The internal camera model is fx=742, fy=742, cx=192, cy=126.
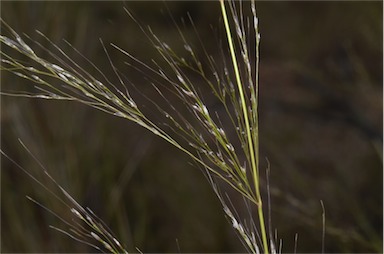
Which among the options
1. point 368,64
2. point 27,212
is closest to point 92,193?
point 27,212

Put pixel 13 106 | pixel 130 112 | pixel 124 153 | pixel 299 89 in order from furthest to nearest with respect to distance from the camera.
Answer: pixel 299 89
pixel 124 153
pixel 13 106
pixel 130 112

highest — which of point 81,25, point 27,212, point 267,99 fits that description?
point 81,25

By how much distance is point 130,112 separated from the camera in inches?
21.3

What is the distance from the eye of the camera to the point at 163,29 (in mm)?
3197

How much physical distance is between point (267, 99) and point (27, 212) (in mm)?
1089

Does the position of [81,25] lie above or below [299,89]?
above

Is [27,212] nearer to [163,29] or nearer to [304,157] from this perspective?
[304,157]

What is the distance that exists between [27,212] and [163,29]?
4.65ft

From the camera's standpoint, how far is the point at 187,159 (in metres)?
2.70

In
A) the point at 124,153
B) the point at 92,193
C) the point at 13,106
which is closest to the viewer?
the point at 13,106

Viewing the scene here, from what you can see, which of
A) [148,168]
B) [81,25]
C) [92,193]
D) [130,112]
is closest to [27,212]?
[92,193]

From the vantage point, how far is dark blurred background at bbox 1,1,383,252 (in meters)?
1.94

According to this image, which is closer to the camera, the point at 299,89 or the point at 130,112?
the point at 130,112

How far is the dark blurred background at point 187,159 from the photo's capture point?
1940 millimetres
